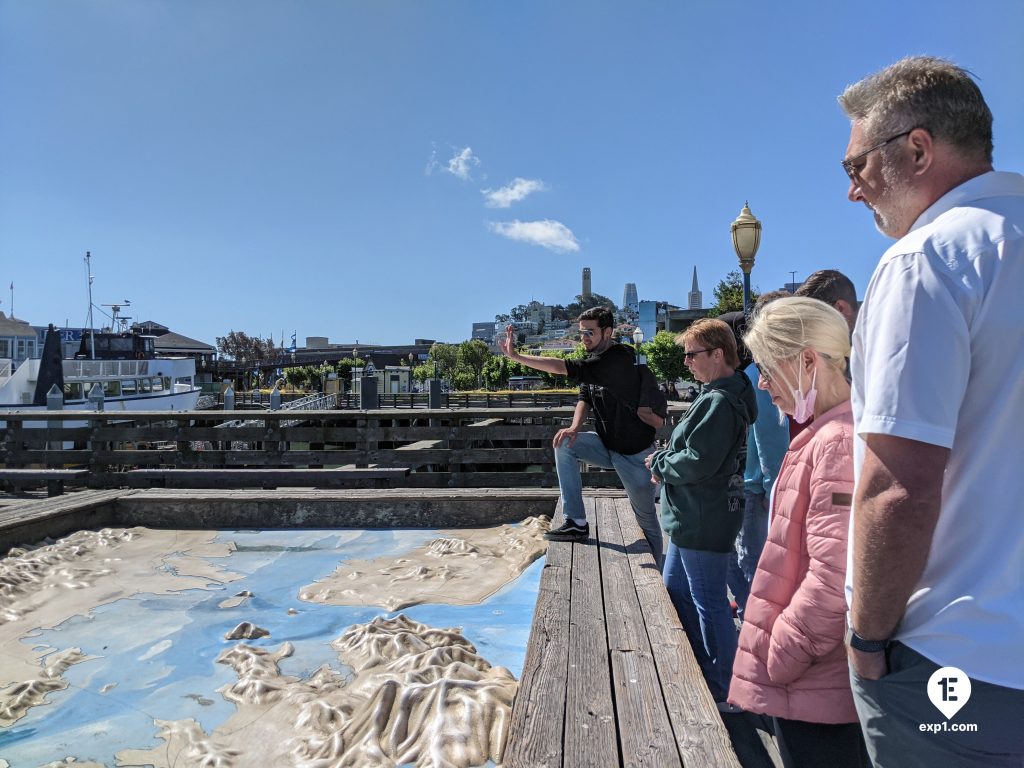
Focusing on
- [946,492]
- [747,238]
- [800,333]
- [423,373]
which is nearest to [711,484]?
[800,333]

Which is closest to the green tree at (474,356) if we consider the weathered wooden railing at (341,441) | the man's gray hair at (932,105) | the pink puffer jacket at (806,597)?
the weathered wooden railing at (341,441)

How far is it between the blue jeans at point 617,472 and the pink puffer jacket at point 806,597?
1899 mm

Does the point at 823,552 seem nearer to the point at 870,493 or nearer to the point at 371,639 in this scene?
the point at 870,493

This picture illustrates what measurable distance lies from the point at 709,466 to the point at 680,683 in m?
0.86

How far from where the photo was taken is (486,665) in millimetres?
2945

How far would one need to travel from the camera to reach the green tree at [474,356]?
61969 millimetres

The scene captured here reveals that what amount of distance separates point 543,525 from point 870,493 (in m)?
4.35

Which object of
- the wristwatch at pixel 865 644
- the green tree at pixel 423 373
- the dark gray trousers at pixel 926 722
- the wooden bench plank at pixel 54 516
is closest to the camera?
the dark gray trousers at pixel 926 722

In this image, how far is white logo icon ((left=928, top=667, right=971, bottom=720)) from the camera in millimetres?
1099

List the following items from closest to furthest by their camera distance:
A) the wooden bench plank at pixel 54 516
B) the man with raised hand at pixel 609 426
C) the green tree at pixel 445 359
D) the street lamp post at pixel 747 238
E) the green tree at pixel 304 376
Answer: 1. the man with raised hand at pixel 609 426
2. the wooden bench plank at pixel 54 516
3. the street lamp post at pixel 747 238
4. the green tree at pixel 304 376
5. the green tree at pixel 445 359

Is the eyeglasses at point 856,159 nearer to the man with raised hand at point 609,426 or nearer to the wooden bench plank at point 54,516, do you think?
the man with raised hand at point 609,426

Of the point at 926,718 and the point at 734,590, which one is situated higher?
the point at 926,718

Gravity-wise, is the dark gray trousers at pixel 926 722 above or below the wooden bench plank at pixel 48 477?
above

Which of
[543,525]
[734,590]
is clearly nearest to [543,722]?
[734,590]
